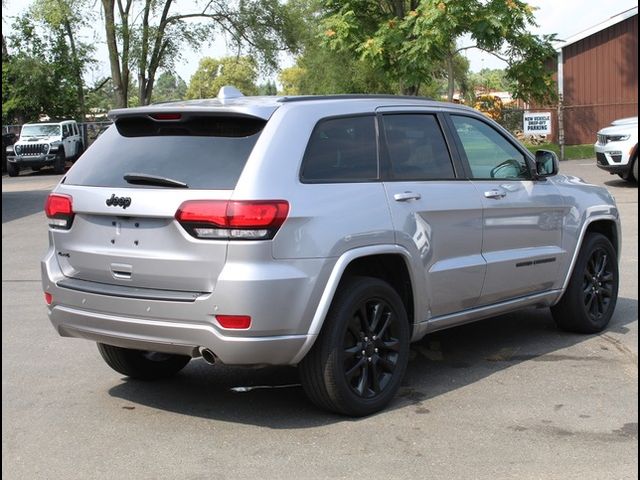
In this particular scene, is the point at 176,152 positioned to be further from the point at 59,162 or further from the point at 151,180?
the point at 59,162

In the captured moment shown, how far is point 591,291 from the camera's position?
7.38m

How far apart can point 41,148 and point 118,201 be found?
31570 mm

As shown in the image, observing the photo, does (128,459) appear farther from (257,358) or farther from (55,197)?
(55,197)

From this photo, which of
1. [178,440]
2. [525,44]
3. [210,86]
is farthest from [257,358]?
[210,86]

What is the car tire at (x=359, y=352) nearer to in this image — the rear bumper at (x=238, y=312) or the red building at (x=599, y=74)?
the rear bumper at (x=238, y=312)

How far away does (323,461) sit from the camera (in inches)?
184

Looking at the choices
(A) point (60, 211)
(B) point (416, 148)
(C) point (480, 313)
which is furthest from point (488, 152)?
(A) point (60, 211)

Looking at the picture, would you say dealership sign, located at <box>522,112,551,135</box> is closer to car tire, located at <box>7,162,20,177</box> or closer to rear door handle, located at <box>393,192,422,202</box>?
car tire, located at <box>7,162,20,177</box>

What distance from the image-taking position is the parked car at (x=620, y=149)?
19875 millimetres

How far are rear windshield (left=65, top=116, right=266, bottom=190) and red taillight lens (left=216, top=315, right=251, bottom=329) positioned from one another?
66 cm

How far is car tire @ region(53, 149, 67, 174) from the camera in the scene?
3572 cm

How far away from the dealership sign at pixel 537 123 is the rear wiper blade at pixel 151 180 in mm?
24643

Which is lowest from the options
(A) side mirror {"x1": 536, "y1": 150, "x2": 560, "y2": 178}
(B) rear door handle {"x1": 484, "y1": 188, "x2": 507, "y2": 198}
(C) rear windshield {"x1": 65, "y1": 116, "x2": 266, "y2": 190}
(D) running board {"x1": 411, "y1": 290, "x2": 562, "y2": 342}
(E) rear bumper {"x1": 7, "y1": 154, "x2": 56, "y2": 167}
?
(D) running board {"x1": 411, "y1": 290, "x2": 562, "y2": 342}

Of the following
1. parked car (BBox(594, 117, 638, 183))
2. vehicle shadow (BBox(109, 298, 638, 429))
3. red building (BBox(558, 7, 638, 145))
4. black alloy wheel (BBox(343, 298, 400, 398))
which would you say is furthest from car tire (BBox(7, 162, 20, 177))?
black alloy wheel (BBox(343, 298, 400, 398))
